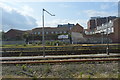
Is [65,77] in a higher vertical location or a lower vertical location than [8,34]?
lower

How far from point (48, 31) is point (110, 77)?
78.8m

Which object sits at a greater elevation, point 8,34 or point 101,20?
point 101,20

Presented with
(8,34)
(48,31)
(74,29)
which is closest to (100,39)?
(74,29)

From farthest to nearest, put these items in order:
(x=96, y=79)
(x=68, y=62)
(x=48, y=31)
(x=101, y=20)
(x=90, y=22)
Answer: (x=90, y=22) → (x=101, y=20) → (x=48, y=31) → (x=68, y=62) → (x=96, y=79)

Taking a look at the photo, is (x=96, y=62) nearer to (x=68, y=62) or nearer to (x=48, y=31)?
(x=68, y=62)

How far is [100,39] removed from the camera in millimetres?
52406

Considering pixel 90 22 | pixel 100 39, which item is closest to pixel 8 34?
pixel 100 39

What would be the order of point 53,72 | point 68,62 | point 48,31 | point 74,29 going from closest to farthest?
1. point 53,72
2. point 68,62
3. point 74,29
4. point 48,31

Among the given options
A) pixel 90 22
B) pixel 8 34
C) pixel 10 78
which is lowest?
pixel 10 78

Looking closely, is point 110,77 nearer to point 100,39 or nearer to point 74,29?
point 100,39

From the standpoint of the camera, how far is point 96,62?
1024 centimetres

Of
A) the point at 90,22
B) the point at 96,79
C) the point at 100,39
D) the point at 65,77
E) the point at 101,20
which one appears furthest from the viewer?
the point at 90,22

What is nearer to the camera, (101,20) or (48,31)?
(48,31)

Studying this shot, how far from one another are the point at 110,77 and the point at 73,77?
206 centimetres
